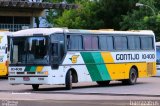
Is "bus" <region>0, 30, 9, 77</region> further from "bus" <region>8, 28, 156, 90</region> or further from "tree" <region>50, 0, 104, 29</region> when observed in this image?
"tree" <region>50, 0, 104, 29</region>

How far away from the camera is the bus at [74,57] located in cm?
2639

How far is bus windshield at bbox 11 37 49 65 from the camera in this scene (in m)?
26.4

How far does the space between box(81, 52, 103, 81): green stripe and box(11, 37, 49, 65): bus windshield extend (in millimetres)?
2516

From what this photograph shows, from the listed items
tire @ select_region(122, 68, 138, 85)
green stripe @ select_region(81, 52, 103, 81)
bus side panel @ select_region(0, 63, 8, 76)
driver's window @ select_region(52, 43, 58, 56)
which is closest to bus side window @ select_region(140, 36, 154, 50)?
tire @ select_region(122, 68, 138, 85)

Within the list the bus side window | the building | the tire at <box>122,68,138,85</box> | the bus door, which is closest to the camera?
the bus door

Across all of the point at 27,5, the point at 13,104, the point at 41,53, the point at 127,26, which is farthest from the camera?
the point at 127,26

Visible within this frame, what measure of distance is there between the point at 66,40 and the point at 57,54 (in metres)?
0.93

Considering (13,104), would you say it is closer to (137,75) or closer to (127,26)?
(137,75)

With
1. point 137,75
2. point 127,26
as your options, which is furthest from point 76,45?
point 127,26

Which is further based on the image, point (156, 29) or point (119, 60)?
point (156, 29)

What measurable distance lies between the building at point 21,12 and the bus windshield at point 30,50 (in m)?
20.3

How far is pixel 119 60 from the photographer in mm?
30766

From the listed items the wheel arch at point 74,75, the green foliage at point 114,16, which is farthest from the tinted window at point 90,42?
the green foliage at point 114,16

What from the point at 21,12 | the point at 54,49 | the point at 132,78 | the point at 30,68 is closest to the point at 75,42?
the point at 54,49
